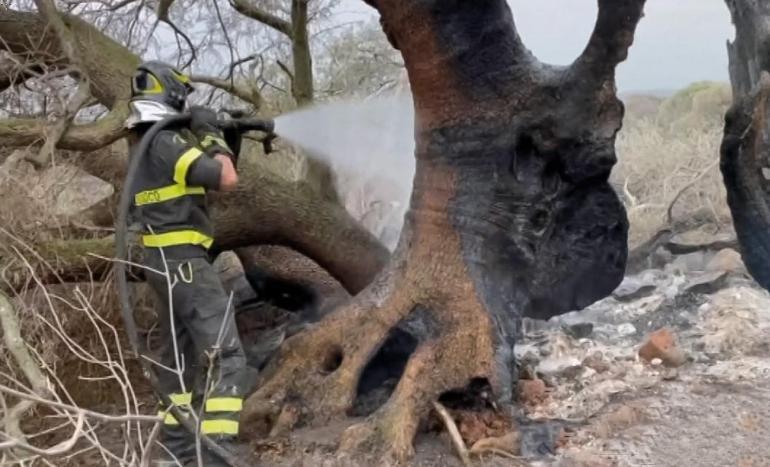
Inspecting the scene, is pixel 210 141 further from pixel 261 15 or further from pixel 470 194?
pixel 261 15

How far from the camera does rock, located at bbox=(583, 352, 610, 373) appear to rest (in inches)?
204

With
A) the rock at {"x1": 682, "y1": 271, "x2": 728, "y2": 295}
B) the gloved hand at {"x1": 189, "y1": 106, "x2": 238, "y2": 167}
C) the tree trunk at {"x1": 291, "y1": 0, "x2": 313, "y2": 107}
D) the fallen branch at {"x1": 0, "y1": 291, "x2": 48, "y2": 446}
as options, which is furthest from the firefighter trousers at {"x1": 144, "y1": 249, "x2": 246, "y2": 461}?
the rock at {"x1": 682, "y1": 271, "x2": 728, "y2": 295}

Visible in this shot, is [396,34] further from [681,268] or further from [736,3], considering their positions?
[681,268]

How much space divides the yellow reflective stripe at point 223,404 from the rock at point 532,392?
161 cm

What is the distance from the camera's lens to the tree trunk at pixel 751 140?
15.8 ft

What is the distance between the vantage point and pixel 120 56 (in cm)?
602

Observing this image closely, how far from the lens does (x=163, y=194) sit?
416 cm

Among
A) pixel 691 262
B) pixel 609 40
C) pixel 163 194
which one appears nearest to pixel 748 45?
pixel 609 40

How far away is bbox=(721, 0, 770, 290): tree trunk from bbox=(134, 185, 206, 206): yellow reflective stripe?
2.89 metres

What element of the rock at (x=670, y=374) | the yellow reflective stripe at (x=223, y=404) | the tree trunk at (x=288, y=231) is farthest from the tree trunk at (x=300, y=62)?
the yellow reflective stripe at (x=223, y=404)

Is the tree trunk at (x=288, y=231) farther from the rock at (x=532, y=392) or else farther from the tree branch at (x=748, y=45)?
the tree branch at (x=748, y=45)

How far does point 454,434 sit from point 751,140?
7.56 feet

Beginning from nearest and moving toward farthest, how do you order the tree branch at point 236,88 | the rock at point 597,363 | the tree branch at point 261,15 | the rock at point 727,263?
1. the rock at point 597,363
2. the rock at point 727,263
3. the tree branch at point 236,88
4. the tree branch at point 261,15

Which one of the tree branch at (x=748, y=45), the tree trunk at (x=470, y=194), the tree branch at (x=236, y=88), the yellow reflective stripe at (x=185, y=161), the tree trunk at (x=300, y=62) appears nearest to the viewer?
the yellow reflective stripe at (x=185, y=161)
